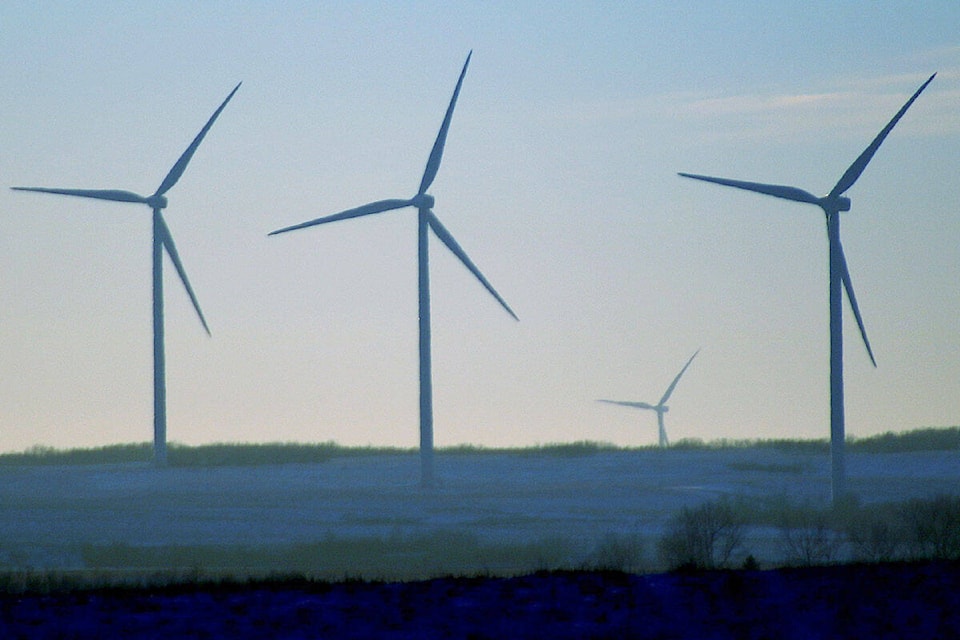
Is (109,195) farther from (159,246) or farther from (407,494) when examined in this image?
(407,494)

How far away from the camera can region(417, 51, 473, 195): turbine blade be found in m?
55.1

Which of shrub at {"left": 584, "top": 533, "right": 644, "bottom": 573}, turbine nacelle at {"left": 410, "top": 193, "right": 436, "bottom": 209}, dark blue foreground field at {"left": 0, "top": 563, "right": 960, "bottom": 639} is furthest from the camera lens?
turbine nacelle at {"left": 410, "top": 193, "right": 436, "bottom": 209}

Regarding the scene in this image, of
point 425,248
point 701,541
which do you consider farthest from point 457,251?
point 701,541

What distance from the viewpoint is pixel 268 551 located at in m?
40.9

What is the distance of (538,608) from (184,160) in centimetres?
3785

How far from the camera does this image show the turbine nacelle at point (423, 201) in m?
56.0

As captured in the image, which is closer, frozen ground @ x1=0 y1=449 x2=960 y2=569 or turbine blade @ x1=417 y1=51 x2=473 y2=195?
frozen ground @ x1=0 y1=449 x2=960 y2=569

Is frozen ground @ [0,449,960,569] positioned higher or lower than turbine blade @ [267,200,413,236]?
lower

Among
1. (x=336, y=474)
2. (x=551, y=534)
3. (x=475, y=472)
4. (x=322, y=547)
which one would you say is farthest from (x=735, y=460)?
(x=322, y=547)

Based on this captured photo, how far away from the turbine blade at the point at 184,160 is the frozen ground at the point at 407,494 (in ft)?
32.0

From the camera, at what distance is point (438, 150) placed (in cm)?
5566

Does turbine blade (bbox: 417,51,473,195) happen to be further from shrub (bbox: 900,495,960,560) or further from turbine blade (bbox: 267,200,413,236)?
shrub (bbox: 900,495,960,560)

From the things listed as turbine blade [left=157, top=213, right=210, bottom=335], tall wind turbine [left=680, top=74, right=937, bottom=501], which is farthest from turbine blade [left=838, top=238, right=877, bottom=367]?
turbine blade [left=157, top=213, right=210, bottom=335]

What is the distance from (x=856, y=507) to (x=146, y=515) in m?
19.2
